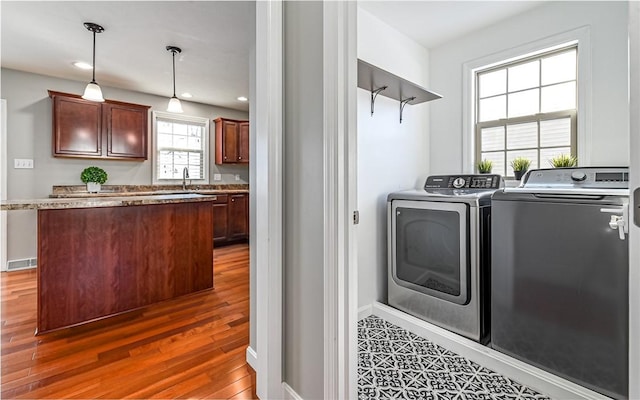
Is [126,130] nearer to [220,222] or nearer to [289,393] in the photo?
[220,222]

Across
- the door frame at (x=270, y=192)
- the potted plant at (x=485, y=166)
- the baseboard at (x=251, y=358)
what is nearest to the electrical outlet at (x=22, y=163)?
the baseboard at (x=251, y=358)

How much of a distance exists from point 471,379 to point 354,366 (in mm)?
857

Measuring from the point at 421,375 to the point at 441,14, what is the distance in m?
Answer: 2.55

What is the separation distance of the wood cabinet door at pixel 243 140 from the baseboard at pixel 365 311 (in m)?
4.00

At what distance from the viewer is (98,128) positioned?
4004 mm

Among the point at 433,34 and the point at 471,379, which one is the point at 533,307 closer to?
the point at 471,379

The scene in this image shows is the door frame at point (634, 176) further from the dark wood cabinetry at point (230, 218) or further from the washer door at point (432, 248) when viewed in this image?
the dark wood cabinetry at point (230, 218)

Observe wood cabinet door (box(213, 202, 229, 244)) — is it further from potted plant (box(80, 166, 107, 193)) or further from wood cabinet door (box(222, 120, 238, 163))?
potted plant (box(80, 166, 107, 193))

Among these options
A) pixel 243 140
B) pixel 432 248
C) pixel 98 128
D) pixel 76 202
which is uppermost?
pixel 243 140

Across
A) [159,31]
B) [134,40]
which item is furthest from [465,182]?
[134,40]

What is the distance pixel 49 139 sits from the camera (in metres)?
3.80

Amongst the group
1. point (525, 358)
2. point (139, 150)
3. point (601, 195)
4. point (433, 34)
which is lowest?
point (525, 358)

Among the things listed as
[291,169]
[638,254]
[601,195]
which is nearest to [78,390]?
[291,169]

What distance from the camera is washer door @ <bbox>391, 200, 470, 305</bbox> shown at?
75.8 inches
